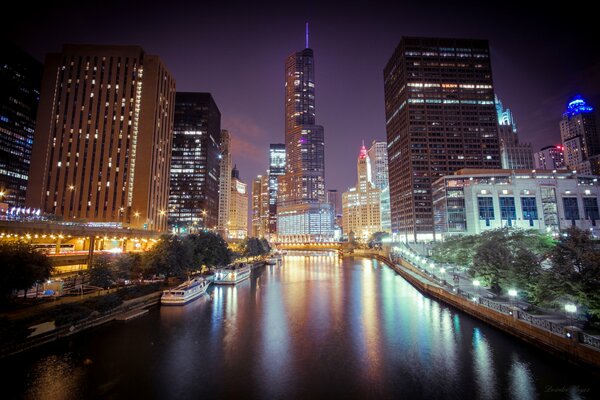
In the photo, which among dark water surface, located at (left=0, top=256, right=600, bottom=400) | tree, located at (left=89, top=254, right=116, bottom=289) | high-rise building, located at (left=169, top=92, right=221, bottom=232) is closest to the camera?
dark water surface, located at (left=0, top=256, right=600, bottom=400)

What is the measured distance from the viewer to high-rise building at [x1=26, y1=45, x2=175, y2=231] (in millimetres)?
107000

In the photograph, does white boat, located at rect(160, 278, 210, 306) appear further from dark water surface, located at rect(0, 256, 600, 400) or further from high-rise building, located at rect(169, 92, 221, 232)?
high-rise building, located at rect(169, 92, 221, 232)

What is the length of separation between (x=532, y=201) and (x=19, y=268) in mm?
128473

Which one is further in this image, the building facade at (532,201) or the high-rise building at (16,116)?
the high-rise building at (16,116)

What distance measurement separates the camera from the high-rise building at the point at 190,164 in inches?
7475

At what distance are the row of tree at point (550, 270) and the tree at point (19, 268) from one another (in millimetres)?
50205

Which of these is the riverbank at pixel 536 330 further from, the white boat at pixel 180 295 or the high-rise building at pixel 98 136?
the high-rise building at pixel 98 136

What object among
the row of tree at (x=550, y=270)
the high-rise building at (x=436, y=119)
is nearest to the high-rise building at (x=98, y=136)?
the row of tree at (x=550, y=270)

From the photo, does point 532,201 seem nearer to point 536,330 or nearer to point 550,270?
point 550,270

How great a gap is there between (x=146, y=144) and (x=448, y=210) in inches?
4476

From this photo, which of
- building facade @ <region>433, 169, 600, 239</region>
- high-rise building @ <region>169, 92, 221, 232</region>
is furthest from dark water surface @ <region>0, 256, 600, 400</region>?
high-rise building @ <region>169, 92, 221, 232</region>

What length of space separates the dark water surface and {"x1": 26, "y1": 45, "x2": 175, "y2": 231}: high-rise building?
78.3 meters

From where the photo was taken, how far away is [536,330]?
28797 millimetres

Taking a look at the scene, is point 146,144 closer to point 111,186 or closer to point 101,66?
point 111,186
